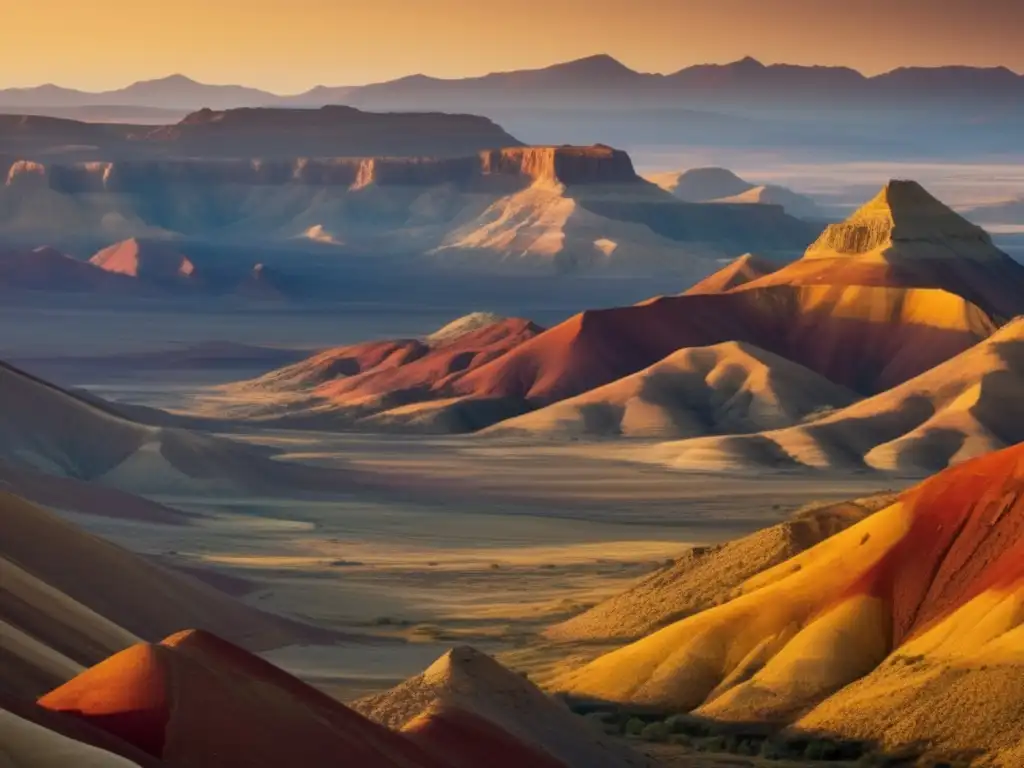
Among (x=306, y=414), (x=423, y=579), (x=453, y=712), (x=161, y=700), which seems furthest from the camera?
(x=306, y=414)

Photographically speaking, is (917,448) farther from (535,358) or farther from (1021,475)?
(1021,475)

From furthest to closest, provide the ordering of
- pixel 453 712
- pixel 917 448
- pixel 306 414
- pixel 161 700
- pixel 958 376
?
pixel 306 414 → pixel 958 376 → pixel 917 448 → pixel 453 712 → pixel 161 700

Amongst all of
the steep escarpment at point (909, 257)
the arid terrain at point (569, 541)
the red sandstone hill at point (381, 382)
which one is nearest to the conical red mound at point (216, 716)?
the arid terrain at point (569, 541)

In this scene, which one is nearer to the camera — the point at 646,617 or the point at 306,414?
the point at 646,617

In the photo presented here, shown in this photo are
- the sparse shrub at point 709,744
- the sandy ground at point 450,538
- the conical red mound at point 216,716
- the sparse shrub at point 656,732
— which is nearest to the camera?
the conical red mound at point 216,716

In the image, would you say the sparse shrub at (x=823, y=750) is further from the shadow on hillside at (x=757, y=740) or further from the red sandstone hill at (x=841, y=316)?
the red sandstone hill at (x=841, y=316)

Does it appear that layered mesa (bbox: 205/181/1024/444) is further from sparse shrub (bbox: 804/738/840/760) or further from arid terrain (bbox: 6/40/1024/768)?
sparse shrub (bbox: 804/738/840/760)

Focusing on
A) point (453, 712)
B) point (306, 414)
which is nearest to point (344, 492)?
point (306, 414)

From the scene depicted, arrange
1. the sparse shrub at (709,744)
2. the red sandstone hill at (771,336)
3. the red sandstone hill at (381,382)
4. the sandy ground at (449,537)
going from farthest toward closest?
the red sandstone hill at (381,382), the red sandstone hill at (771,336), the sandy ground at (449,537), the sparse shrub at (709,744)

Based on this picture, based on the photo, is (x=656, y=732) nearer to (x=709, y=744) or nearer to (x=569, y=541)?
(x=709, y=744)
